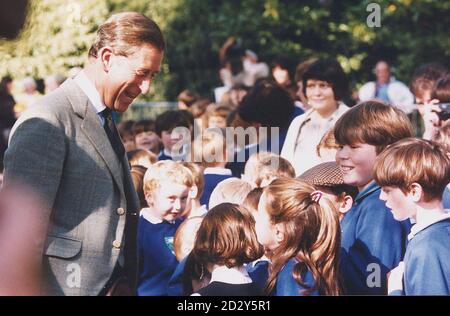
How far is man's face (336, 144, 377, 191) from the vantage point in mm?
4527

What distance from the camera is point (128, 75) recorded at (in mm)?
3592

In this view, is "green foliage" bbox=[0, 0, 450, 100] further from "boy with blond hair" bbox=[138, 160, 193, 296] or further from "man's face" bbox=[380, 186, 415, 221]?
"man's face" bbox=[380, 186, 415, 221]

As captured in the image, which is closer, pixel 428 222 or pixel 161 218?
pixel 428 222

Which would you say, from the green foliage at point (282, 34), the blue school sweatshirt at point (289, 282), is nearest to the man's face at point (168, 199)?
the blue school sweatshirt at point (289, 282)

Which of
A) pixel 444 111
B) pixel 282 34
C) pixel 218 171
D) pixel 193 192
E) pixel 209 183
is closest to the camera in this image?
pixel 193 192

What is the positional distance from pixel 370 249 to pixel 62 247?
1.55 metres

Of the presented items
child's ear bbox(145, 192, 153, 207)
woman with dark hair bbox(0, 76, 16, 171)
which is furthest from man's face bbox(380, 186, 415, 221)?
woman with dark hair bbox(0, 76, 16, 171)

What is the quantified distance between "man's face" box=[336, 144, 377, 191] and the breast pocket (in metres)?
1.68

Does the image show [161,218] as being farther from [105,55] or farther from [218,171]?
[105,55]

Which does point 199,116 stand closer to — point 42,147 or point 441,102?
point 441,102

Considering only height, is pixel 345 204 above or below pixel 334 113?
below

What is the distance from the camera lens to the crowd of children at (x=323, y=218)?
4.02 metres

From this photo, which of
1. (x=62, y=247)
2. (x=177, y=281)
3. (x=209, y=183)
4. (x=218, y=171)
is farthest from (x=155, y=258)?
(x=62, y=247)

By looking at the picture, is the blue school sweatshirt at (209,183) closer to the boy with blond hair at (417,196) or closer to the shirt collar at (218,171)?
the shirt collar at (218,171)
